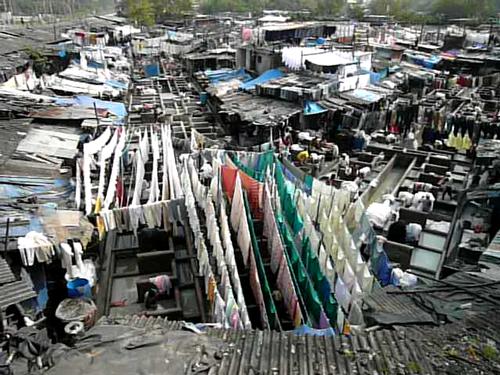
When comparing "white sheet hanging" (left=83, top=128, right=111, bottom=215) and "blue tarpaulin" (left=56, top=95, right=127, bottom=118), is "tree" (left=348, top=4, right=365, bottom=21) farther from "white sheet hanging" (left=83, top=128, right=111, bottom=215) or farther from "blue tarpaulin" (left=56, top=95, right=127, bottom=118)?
"white sheet hanging" (left=83, top=128, right=111, bottom=215)

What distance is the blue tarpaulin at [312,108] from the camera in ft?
85.5

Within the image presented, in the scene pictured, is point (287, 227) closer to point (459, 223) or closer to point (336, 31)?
point (459, 223)

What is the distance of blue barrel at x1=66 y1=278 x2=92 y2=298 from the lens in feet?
39.9

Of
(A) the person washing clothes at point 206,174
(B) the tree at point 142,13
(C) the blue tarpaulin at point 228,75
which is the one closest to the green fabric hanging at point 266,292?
(A) the person washing clothes at point 206,174

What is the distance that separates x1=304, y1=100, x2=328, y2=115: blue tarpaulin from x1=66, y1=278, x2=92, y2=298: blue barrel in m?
17.2

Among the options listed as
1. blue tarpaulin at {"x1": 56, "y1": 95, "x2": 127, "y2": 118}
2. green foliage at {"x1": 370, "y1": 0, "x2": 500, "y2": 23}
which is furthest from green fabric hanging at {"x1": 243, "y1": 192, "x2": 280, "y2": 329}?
green foliage at {"x1": 370, "y1": 0, "x2": 500, "y2": 23}

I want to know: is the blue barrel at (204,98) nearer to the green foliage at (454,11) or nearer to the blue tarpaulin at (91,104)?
the blue tarpaulin at (91,104)

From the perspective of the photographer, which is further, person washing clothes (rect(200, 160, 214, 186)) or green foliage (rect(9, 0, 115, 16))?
green foliage (rect(9, 0, 115, 16))

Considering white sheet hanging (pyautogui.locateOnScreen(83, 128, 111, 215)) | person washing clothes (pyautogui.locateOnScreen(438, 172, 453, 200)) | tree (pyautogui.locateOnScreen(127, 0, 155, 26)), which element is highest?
tree (pyautogui.locateOnScreen(127, 0, 155, 26))

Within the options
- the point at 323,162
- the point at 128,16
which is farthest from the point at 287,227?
the point at 128,16

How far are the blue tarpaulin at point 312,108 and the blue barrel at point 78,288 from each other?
17.2 metres

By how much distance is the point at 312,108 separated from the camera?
26297 mm

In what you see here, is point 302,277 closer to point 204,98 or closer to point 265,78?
point 265,78

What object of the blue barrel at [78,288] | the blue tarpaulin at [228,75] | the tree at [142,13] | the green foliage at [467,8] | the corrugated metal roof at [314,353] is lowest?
the blue barrel at [78,288]
